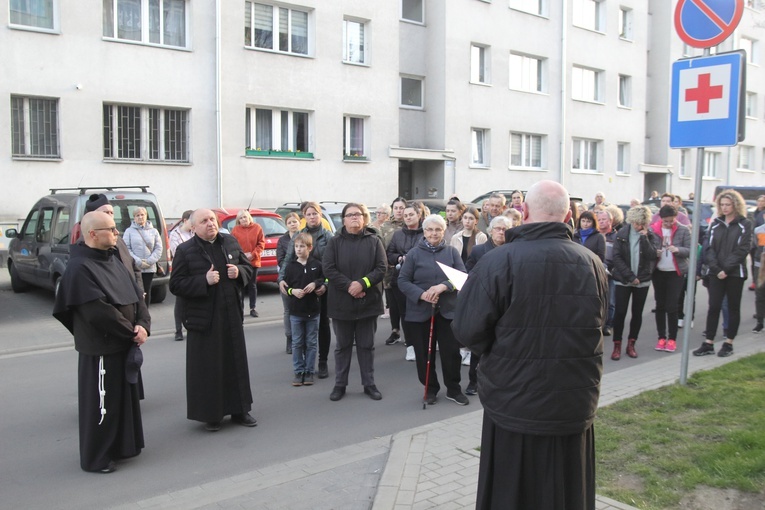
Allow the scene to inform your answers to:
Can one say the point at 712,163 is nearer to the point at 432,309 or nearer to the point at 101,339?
the point at 432,309

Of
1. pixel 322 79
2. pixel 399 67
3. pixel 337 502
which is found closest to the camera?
pixel 337 502

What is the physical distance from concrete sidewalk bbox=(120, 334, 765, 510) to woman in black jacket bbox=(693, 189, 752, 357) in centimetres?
448

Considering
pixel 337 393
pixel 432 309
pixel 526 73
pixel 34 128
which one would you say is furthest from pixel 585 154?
pixel 337 393

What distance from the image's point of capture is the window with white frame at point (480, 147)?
27.8 meters

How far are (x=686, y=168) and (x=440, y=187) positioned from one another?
18.7 meters

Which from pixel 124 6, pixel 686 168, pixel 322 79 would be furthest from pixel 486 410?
pixel 686 168

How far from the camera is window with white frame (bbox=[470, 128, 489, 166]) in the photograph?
91.1ft

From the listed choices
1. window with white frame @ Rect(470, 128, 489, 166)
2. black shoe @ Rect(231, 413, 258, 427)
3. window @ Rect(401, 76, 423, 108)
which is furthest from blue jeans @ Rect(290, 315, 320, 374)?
window with white frame @ Rect(470, 128, 489, 166)

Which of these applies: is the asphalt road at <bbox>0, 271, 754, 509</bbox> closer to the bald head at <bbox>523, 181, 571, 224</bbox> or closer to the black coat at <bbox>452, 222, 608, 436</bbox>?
the black coat at <bbox>452, 222, 608, 436</bbox>

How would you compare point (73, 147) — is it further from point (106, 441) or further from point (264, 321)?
point (106, 441)

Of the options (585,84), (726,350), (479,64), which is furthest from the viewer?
(585,84)

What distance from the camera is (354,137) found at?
24.3m

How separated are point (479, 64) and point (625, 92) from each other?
1040cm

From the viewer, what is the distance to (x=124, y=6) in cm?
1920
